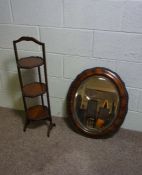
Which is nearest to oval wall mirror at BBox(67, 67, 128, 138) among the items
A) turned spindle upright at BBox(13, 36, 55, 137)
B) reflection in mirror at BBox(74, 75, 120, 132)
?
reflection in mirror at BBox(74, 75, 120, 132)

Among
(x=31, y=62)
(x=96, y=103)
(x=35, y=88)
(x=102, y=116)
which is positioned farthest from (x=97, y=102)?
(x=31, y=62)

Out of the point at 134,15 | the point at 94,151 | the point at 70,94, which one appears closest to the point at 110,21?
the point at 134,15

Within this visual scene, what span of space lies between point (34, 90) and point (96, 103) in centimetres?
49

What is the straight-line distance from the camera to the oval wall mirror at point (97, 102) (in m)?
1.62

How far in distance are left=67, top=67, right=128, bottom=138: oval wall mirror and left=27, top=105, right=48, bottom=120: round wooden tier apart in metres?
0.21

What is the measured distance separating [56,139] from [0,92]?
0.71 m

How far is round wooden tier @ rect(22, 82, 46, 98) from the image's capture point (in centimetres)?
161

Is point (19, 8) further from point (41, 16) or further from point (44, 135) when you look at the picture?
point (44, 135)

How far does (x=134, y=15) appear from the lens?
1412 mm

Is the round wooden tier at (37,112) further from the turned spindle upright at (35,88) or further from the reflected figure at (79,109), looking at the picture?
the reflected figure at (79,109)

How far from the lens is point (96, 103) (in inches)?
68.4

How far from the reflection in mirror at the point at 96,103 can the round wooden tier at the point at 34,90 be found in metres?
0.27

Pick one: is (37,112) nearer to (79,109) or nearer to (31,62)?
(79,109)

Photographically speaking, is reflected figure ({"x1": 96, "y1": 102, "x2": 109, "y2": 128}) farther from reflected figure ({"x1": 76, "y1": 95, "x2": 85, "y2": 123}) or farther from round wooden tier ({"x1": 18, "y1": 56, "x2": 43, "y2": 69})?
round wooden tier ({"x1": 18, "y1": 56, "x2": 43, "y2": 69})
